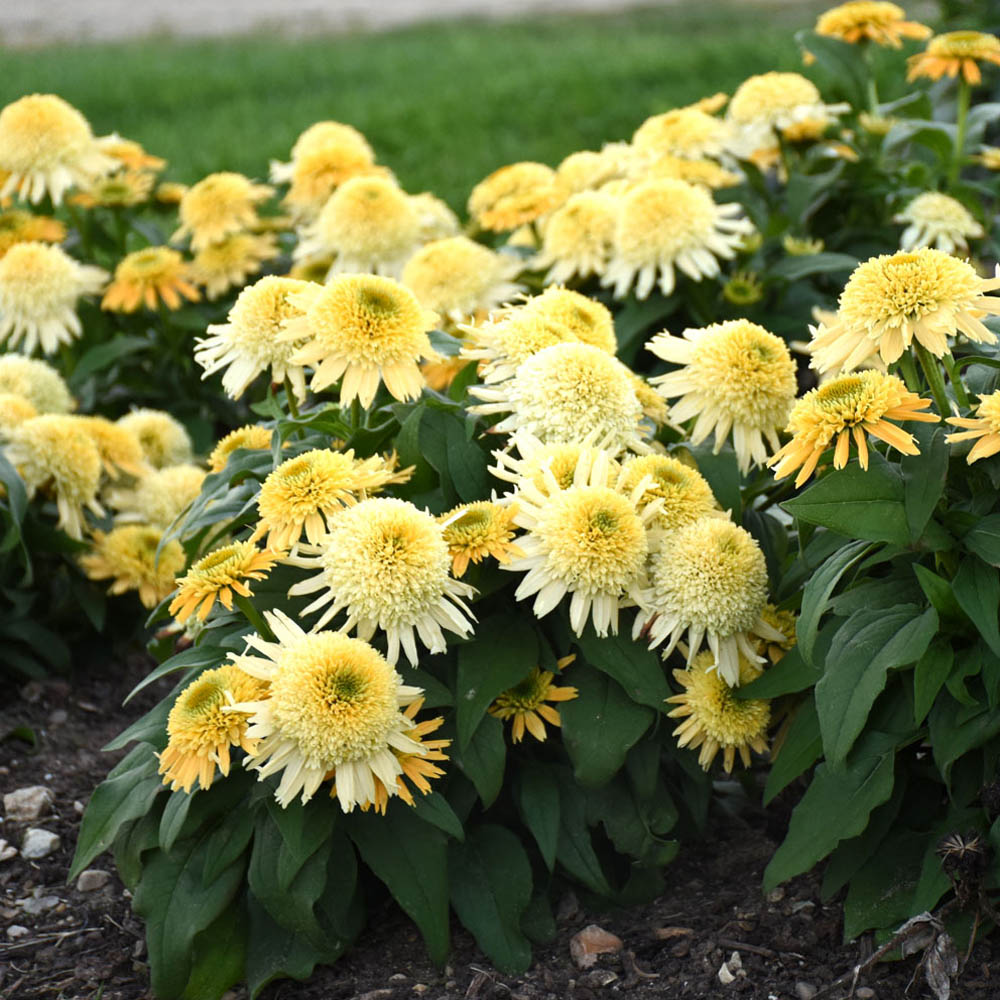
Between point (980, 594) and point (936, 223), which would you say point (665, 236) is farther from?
point (980, 594)

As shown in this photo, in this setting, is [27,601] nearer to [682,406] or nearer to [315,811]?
[315,811]

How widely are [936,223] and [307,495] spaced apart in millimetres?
2080

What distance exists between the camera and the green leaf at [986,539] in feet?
6.03

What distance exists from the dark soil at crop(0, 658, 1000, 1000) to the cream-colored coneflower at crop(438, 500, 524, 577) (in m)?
0.63

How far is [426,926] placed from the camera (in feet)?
6.84

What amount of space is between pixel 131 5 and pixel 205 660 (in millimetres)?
13094

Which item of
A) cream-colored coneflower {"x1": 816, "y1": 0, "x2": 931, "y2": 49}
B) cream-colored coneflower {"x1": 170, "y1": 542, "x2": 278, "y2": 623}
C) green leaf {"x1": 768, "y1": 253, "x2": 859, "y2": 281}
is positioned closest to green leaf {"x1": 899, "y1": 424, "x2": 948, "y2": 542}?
cream-colored coneflower {"x1": 170, "y1": 542, "x2": 278, "y2": 623}

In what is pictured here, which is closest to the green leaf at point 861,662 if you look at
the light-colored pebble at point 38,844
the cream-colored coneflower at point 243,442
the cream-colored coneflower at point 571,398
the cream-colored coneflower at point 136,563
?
the cream-colored coneflower at point 571,398

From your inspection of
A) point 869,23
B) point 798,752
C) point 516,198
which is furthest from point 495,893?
point 869,23

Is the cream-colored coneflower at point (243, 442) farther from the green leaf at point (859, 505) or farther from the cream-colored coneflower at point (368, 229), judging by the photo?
the green leaf at point (859, 505)

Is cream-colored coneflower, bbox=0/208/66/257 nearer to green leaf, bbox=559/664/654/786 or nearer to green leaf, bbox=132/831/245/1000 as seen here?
green leaf, bbox=132/831/245/1000

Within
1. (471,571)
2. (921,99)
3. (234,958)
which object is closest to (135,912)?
(234,958)

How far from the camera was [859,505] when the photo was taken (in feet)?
6.34

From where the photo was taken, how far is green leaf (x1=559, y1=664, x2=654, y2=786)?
83.0 inches
